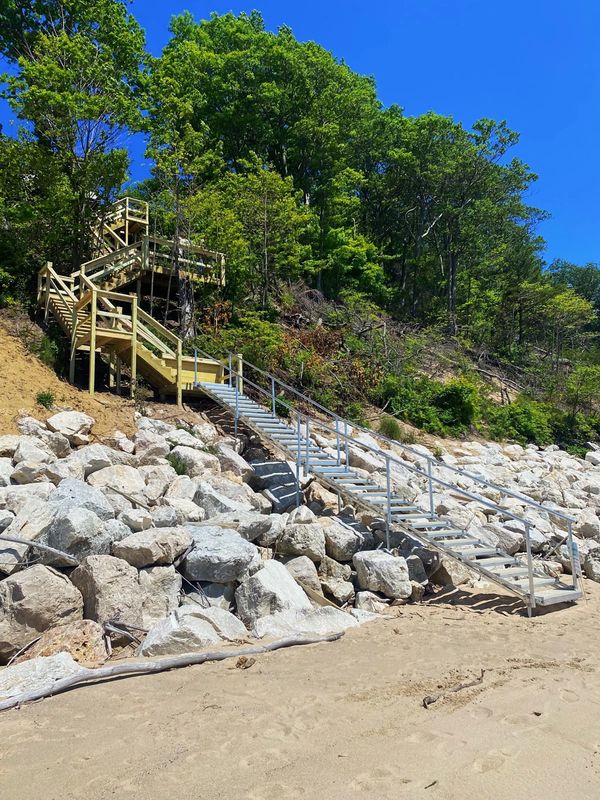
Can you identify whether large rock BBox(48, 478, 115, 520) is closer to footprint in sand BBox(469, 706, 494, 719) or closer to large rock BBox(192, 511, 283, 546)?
large rock BBox(192, 511, 283, 546)

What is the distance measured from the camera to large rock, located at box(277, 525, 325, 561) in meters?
7.82

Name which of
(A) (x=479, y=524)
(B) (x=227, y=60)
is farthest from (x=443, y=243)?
(A) (x=479, y=524)

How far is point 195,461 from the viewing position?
9789 millimetres

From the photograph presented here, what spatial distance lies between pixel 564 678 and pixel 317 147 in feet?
81.2

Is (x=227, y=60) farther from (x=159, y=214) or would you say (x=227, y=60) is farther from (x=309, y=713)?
(x=309, y=713)

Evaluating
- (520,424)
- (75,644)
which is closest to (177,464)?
(75,644)

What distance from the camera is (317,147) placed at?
83.6 feet

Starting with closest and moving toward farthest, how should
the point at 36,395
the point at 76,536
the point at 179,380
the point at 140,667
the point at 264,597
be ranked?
the point at 140,667 → the point at 76,536 → the point at 264,597 → the point at 36,395 → the point at 179,380

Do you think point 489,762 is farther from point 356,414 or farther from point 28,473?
point 356,414

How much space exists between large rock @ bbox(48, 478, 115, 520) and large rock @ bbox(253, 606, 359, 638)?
2274 mm

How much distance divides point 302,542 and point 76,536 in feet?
10.1

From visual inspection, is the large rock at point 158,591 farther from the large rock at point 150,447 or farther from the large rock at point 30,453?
the large rock at point 150,447

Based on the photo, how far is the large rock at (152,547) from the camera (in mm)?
6211

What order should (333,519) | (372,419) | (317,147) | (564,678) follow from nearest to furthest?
(564,678)
(333,519)
(372,419)
(317,147)
